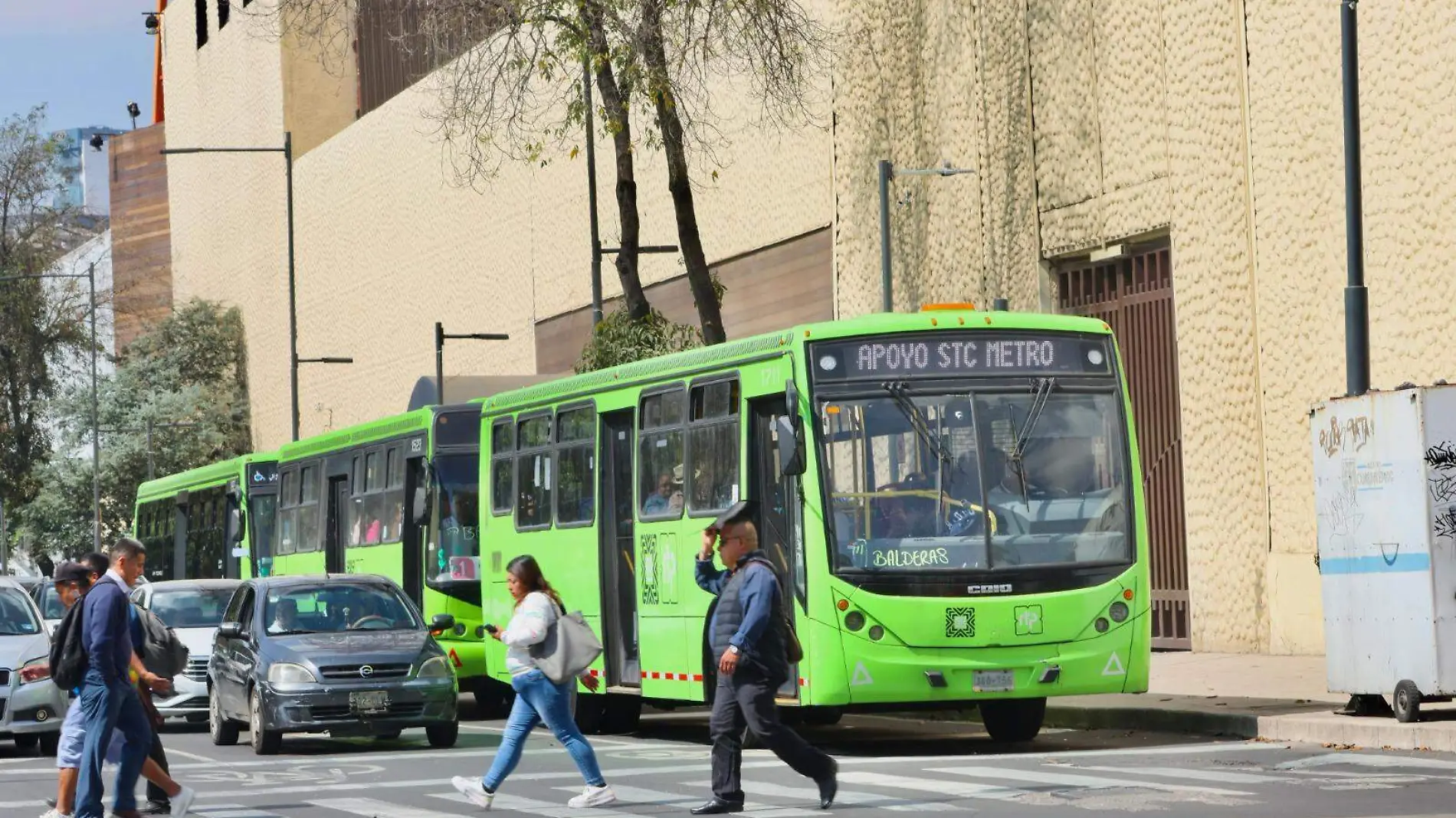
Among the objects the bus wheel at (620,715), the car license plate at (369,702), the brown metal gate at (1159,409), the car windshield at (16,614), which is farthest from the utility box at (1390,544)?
the car windshield at (16,614)

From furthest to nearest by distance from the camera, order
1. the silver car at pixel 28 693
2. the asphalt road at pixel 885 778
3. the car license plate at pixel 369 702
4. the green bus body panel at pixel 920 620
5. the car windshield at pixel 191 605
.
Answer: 1. the car windshield at pixel 191 605
2. the silver car at pixel 28 693
3. the car license plate at pixel 369 702
4. the green bus body panel at pixel 920 620
5. the asphalt road at pixel 885 778

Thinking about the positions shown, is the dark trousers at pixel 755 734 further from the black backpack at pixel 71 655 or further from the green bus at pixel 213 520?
the green bus at pixel 213 520

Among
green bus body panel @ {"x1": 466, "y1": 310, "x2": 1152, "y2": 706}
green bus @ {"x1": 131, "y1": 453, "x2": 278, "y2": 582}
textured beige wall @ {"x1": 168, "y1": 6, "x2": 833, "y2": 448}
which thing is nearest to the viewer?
green bus body panel @ {"x1": 466, "y1": 310, "x2": 1152, "y2": 706}

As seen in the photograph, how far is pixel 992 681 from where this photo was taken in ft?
56.3

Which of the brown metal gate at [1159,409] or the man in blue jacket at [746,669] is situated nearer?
the man in blue jacket at [746,669]

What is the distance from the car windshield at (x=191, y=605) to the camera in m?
26.1

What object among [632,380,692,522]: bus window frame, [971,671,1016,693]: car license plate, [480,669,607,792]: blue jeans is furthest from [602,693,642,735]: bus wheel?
[480,669,607,792]: blue jeans

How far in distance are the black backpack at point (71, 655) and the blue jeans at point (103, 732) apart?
0.06 metres

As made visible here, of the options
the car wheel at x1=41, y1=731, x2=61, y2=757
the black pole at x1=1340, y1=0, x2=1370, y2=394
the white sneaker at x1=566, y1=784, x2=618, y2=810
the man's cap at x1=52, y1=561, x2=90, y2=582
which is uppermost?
the black pole at x1=1340, y1=0, x2=1370, y2=394

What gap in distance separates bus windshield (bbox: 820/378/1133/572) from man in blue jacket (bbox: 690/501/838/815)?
11.8ft

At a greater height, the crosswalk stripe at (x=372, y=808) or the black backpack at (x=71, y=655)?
the black backpack at (x=71, y=655)

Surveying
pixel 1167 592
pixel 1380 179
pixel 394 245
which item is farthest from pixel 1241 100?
pixel 394 245

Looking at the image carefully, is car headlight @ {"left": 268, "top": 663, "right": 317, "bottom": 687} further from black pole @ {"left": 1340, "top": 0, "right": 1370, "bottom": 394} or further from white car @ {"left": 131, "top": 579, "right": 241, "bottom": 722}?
black pole @ {"left": 1340, "top": 0, "right": 1370, "bottom": 394}

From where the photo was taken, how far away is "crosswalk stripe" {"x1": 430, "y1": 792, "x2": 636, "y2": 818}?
13977 millimetres
